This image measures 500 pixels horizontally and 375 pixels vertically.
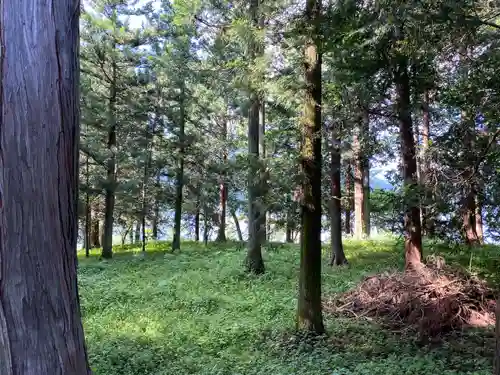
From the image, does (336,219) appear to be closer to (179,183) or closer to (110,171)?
(179,183)

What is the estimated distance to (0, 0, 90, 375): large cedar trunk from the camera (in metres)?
1.81

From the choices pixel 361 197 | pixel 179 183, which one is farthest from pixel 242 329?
pixel 179 183

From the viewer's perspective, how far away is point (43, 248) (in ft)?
6.12

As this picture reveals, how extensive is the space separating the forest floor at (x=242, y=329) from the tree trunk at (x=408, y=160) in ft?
1.91

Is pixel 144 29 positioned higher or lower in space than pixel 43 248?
higher

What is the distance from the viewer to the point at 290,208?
755 cm

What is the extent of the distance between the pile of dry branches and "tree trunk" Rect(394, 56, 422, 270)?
0.38 m

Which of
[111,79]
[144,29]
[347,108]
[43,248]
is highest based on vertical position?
[144,29]

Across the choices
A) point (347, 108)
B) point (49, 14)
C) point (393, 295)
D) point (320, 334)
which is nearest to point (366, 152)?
point (347, 108)

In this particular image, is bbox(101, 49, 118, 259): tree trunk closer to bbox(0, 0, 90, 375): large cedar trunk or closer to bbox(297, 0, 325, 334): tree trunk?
bbox(297, 0, 325, 334): tree trunk

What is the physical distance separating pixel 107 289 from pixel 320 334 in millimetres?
6872

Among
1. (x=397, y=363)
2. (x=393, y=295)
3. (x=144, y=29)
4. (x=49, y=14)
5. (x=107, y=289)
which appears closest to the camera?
(x=49, y=14)

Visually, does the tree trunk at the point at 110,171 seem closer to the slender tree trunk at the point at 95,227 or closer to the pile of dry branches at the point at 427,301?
the slender tree trunk at the point at 95,227

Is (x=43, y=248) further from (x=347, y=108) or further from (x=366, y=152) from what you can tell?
(x=366, y=152)
